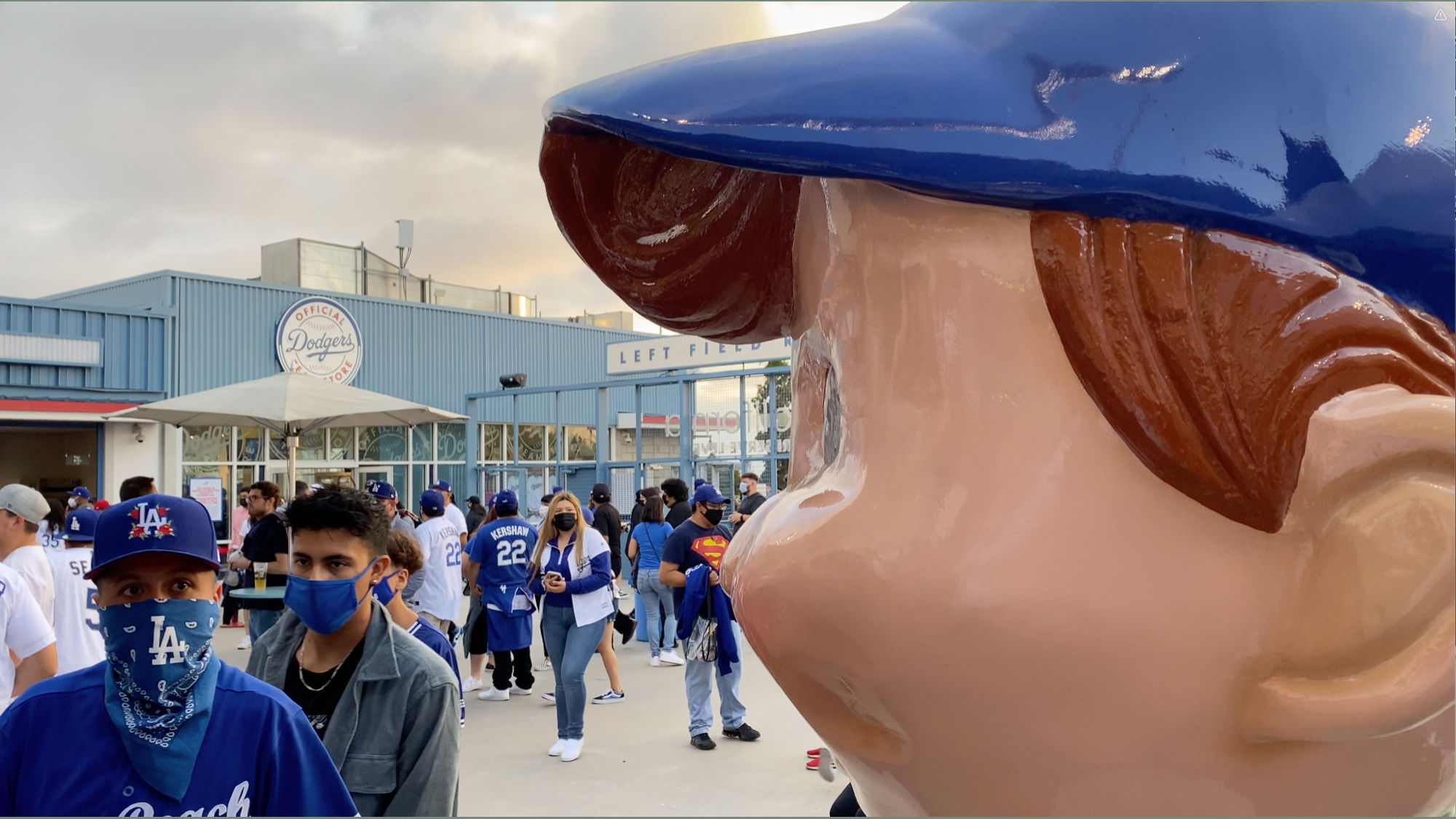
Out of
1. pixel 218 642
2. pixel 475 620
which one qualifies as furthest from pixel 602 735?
pixel 218 642

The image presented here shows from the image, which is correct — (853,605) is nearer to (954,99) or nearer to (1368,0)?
(954,99)

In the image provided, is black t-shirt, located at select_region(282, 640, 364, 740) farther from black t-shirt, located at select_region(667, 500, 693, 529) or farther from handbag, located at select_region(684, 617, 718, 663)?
black t-shirt, located at select_region(667, 500, 693, 529)

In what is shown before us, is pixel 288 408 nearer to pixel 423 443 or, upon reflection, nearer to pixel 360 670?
pixel 360 670

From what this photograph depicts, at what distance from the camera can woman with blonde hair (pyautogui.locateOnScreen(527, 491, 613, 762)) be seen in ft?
19.5

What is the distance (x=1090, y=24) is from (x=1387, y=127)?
0.81ft

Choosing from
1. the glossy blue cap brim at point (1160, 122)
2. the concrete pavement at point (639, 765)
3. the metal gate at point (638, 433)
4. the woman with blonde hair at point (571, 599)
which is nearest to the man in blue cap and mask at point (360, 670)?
the glossy blue cap brim at point (1160, 122)

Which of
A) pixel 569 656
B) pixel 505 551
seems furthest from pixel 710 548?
pixel 505 551

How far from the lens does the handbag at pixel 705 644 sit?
6090mm

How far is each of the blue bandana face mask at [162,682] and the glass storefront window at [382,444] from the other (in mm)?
15607

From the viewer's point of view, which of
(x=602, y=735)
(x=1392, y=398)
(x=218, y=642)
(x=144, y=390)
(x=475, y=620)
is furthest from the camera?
(x=144, y=390)

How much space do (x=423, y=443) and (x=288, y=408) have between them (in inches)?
367

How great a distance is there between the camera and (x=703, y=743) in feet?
19.7

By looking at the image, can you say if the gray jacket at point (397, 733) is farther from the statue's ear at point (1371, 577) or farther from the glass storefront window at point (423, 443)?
the glass storefront window at point (423, 443)

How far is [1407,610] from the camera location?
770 millimetres
